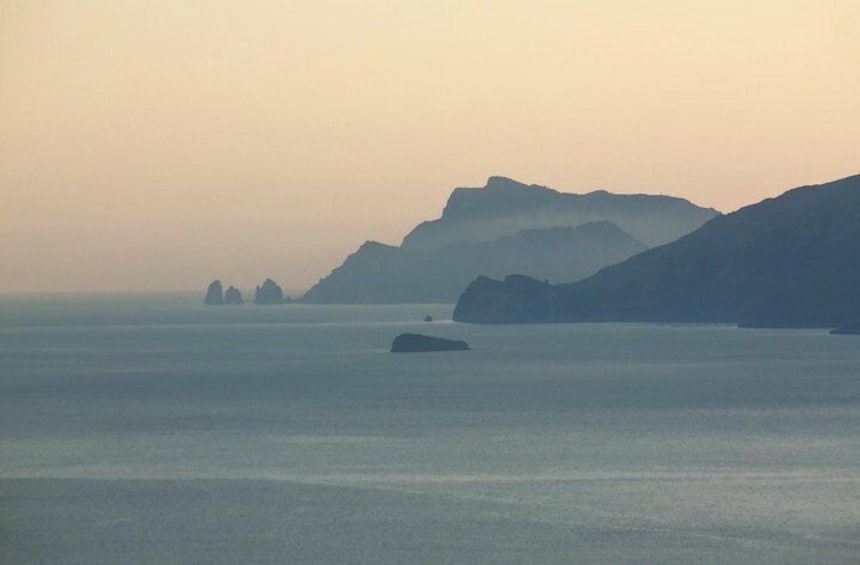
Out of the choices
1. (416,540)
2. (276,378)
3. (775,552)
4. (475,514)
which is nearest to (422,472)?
(475,514)

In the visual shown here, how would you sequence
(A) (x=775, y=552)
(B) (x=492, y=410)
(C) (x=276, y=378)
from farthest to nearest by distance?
(C) (x=276, y=378) → (B) (x=492, y=410) → (A) (x=775, y=552)

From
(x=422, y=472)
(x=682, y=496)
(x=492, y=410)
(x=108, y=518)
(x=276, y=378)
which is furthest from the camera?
(x=276, y=378)

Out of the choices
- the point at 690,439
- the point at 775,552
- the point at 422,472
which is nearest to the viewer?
the point at 775,552

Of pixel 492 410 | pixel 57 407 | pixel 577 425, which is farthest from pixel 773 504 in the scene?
pixel 57 407

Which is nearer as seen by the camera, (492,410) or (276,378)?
(492,410)

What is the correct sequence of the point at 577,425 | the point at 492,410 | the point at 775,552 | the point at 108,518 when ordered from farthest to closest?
1. the point at 492,410
2. the point at 577,425
3. the point at 108,518
4. the point at 775,552

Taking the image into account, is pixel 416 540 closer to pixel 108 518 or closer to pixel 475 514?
pixel 475 514

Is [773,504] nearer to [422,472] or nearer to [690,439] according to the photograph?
[422,472]

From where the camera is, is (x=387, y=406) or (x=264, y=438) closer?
(x=264, y=438)
